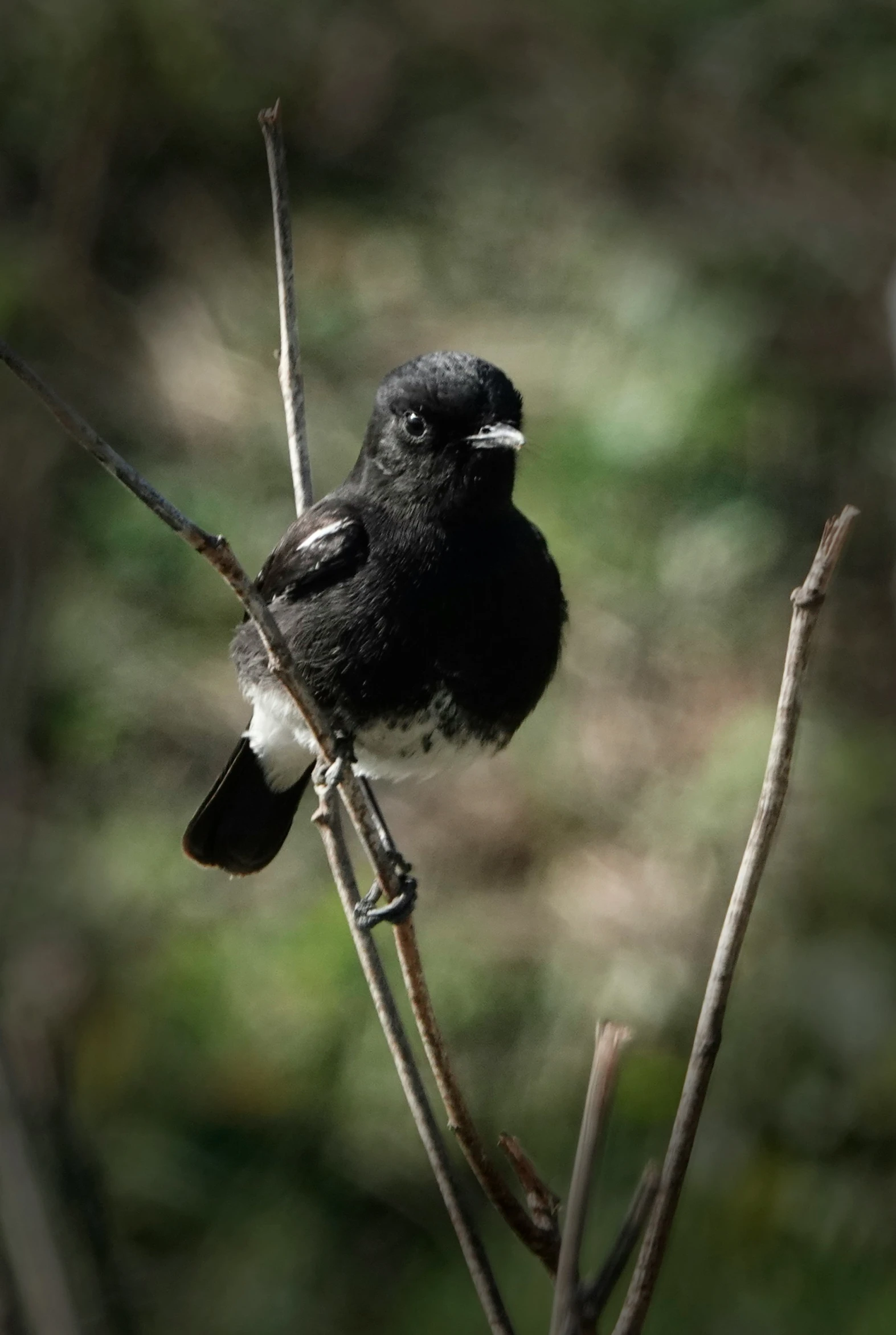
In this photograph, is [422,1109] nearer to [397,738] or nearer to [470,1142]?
[470,1142]

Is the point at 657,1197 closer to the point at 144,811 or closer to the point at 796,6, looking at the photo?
the point at 144,811

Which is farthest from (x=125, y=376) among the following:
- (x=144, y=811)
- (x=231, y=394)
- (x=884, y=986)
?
(x=884, y=986)

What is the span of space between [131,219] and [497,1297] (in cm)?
694

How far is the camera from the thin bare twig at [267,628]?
1533 millimetres

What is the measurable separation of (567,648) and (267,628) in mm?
4297

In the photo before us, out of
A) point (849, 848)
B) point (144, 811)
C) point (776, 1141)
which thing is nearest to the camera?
point (776, 1141)

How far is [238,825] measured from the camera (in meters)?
3.48

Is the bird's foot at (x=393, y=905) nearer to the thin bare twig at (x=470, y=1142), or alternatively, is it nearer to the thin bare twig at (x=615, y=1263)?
the thin bare twig at (x=470, y=1142)

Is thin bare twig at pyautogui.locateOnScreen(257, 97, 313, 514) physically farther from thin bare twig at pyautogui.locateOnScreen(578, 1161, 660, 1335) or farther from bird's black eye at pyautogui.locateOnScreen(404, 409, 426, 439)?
thin bare twig at pyautogui.locateOnScreen(578, 1161, 660, 1335)

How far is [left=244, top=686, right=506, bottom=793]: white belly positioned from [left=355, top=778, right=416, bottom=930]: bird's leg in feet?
0.69

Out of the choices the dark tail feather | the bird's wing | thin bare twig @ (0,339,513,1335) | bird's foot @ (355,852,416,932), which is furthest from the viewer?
the dark tail feather

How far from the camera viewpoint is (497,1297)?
1.48m

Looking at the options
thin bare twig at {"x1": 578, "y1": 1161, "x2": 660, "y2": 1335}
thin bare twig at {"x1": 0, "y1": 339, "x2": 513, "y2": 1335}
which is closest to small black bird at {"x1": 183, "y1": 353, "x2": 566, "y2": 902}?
thin bare twig at {"x1": 0, "y1": 339, "x2": 513, "y2": 1335}

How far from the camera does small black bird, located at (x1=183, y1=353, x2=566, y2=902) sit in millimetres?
2818
